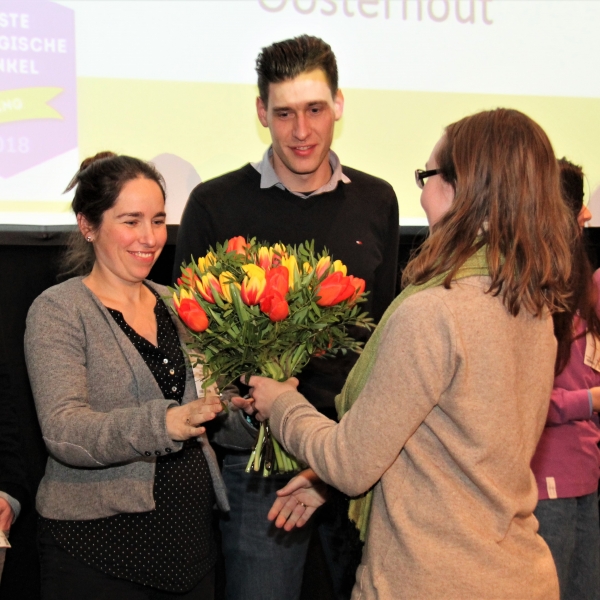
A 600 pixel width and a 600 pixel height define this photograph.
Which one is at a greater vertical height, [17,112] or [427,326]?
[17,112]

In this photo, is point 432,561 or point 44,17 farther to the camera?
point 44,17

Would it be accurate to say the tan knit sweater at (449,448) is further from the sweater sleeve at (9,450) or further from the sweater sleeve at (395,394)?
the sweater sleeve at (9,450)

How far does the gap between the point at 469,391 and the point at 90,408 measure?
960mm

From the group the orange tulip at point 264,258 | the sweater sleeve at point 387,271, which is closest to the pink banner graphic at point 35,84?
the sweater sleeve at point 387,271

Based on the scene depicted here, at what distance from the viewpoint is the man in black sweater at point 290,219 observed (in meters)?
2.37

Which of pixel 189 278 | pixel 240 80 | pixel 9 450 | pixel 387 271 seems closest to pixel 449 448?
pixel 189 278

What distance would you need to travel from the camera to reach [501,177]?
1.45 m

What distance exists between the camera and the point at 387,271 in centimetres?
270

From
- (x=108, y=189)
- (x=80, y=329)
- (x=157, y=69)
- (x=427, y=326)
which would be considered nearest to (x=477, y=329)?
(x=427, y=326)

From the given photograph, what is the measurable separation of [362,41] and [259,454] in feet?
6.61

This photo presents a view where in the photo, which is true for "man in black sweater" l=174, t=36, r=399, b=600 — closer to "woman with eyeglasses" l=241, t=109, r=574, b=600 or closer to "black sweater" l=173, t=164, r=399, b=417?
"black sweater" l=173, t=164, r=399, b=417

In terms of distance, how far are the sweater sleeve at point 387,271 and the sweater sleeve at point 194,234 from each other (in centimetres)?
59

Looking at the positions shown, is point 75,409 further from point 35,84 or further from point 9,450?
point 35,84

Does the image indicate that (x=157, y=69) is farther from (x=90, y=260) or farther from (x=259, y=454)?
(x=259, y=454)
